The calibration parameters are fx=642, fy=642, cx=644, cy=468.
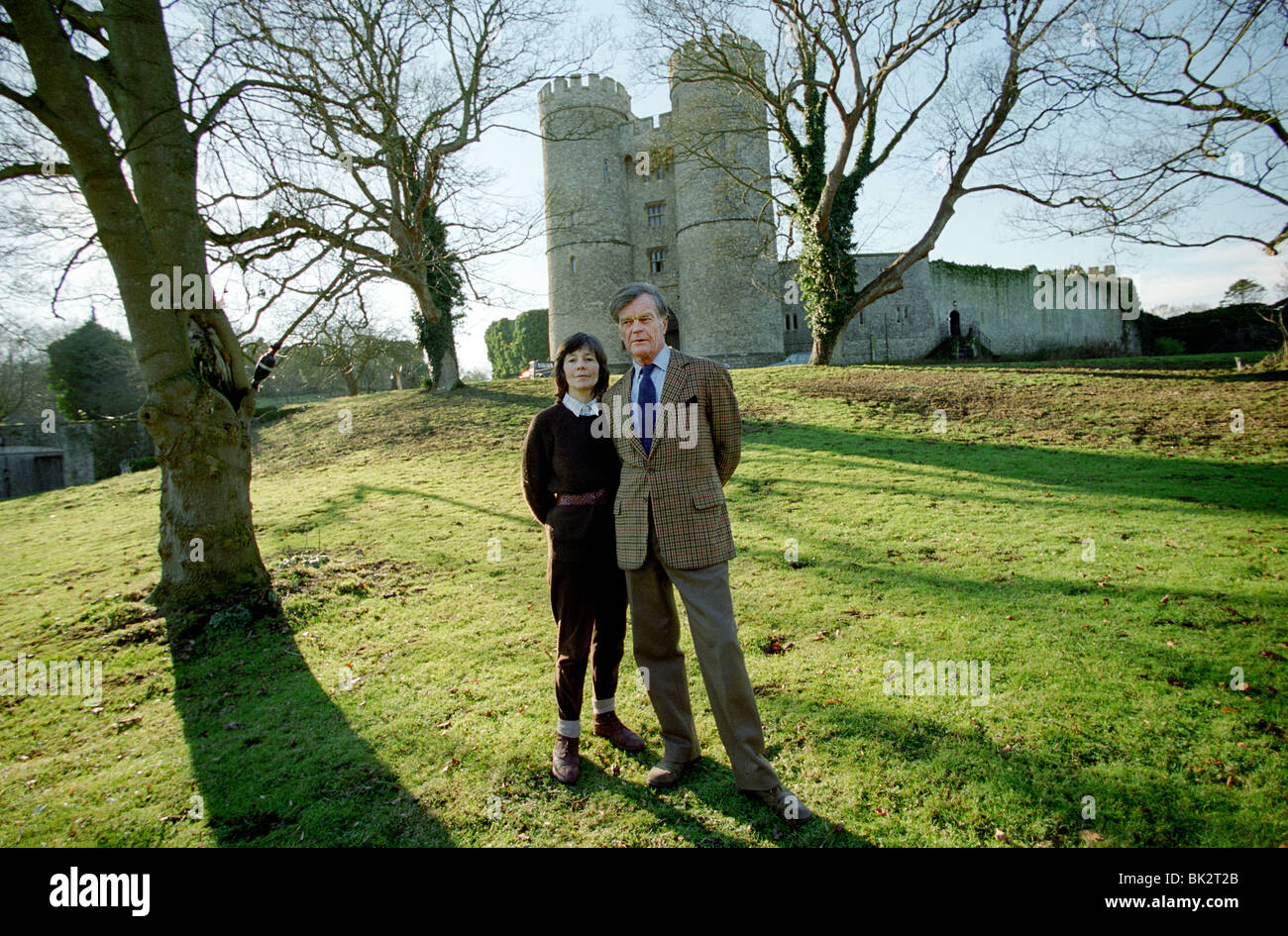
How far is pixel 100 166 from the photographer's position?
18.1ft

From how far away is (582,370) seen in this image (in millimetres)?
3486

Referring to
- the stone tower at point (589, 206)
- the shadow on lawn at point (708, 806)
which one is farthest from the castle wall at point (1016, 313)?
the shadow on lawn at point (708, 806)

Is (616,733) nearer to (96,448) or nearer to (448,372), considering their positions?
(448,372)

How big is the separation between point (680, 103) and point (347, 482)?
86.7 ft

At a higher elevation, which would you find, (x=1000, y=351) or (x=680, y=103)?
(x=680, y=103)

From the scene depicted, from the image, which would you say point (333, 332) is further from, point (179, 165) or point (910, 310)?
point (910, 310)

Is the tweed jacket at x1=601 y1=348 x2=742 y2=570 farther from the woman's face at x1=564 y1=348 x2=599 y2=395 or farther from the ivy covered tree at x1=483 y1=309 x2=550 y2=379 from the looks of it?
the ivy covered tree at x1=483 y1=309 x2=550 y2=379

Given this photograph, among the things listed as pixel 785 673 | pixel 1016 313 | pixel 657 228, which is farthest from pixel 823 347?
pixel 1016 313

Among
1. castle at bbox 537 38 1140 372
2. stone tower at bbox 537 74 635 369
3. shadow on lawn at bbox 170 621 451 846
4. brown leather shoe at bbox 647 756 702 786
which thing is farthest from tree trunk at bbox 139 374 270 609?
stone tower at bbox 537 74 635 369

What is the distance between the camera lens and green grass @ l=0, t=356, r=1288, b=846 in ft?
9.96

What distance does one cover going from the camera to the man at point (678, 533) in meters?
3.00

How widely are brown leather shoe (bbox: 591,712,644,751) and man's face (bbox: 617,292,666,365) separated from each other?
205cm
